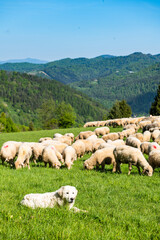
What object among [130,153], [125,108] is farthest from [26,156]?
[125,108]

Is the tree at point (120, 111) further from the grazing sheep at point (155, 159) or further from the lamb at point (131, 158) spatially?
the lamb at point (131, 158)

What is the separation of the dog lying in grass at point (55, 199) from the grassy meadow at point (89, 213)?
0.78 ft

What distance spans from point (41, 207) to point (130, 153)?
22.5 ft

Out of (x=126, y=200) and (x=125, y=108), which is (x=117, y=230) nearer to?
(x=126, y=200)

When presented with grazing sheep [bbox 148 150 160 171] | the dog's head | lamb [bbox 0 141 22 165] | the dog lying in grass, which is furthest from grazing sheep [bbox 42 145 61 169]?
the dog's head

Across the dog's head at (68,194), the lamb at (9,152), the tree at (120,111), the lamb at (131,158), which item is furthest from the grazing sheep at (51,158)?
the tree at (120,111)

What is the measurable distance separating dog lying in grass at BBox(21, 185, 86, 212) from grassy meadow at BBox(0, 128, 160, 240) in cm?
24

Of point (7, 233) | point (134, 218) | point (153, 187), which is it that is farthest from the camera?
point (153, 187)

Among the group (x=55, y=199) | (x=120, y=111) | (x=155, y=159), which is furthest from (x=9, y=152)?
(x=120, y=111)

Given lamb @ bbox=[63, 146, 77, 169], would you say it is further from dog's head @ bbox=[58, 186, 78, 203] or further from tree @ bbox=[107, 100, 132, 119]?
tree @ bbox=[107, 100, 132, 119]

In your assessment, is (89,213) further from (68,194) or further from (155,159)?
(155,159)

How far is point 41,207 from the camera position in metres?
6.10

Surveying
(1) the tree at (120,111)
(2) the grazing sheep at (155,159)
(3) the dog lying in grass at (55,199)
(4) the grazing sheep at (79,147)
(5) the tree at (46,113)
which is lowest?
(5) the tree at (46,113)

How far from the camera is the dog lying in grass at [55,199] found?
606 centimetres
